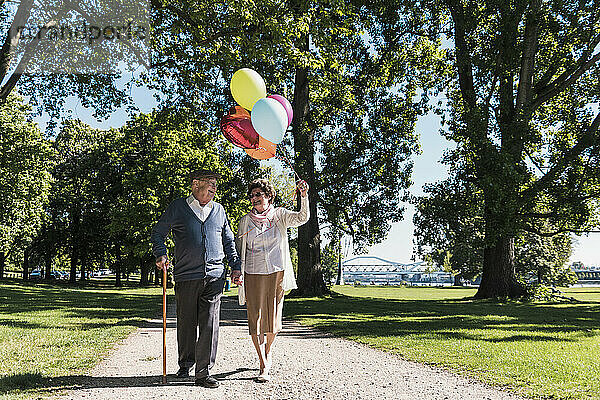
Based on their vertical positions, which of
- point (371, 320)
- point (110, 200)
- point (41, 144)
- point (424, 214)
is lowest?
point (371, 320)

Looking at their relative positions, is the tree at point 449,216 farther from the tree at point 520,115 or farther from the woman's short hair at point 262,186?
the woman's short hair at point 262,186

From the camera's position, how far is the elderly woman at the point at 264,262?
19.7 ft

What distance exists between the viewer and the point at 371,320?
42.0 feet

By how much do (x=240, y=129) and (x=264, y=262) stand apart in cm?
190

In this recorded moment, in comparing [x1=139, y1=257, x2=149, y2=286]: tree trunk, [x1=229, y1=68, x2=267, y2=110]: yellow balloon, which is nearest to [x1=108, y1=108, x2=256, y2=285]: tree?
[x1=139, y1=257, x2=149, y2=286]: tree trunk

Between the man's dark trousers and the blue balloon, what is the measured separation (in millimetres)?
1885

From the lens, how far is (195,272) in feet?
18.4

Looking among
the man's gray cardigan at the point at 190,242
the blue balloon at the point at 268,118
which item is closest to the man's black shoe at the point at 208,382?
the man's gray cardigan at the point at 190,242

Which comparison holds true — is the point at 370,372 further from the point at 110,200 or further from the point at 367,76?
the point at 110,200

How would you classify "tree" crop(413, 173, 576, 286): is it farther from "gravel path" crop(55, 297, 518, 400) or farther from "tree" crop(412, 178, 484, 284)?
"gravel path" crop(55, 297, 518, 400)

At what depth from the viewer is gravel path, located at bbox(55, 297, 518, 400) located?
5.03m

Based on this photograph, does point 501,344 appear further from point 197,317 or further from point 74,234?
point 74,234

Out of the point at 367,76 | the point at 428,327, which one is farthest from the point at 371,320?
the point at 367,76

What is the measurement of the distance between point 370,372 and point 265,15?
992 cm
